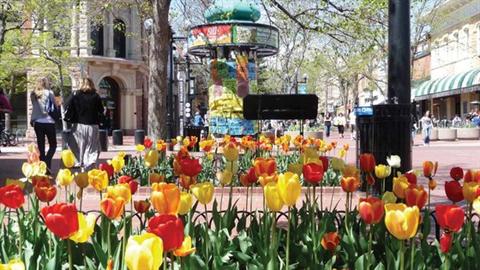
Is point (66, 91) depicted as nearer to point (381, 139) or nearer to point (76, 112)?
point (76, 112)

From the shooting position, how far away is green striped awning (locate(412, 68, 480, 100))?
42500mm

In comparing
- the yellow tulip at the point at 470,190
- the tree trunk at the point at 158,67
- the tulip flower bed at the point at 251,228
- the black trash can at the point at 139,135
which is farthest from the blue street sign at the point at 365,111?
the black trash can at the point at 139,135

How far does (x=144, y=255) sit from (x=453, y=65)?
51.3 metres

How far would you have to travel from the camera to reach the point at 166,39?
11.5m

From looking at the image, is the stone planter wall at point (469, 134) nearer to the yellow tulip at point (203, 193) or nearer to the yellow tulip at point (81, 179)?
the yellow tulip at point (81, 179)

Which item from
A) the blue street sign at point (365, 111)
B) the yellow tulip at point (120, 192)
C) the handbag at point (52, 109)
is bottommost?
the yellow tulip at point (120, 192)

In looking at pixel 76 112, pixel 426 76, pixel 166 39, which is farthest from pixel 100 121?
pixel 426 76

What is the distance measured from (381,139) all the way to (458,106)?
4543 cm

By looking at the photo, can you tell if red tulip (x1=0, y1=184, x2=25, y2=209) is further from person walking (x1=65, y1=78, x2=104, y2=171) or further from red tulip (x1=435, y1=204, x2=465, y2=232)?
person walking (x1=65, y1=78, x2=104, y2=171)

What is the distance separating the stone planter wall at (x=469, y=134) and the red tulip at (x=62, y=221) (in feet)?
112

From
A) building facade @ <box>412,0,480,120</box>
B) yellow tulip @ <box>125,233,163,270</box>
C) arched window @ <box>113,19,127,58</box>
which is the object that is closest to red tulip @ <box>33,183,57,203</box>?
yellow tulip @ <box>125,233,163,270</box>

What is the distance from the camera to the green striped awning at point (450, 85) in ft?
139

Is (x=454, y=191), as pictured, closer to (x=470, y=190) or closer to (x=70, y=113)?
(x=470, y=190)

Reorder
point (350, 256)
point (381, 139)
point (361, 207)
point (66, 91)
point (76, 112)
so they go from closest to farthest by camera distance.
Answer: point (361, 207) < point (350, 256) < point (381, 139) < point (76, 112) < point (66, 91)
